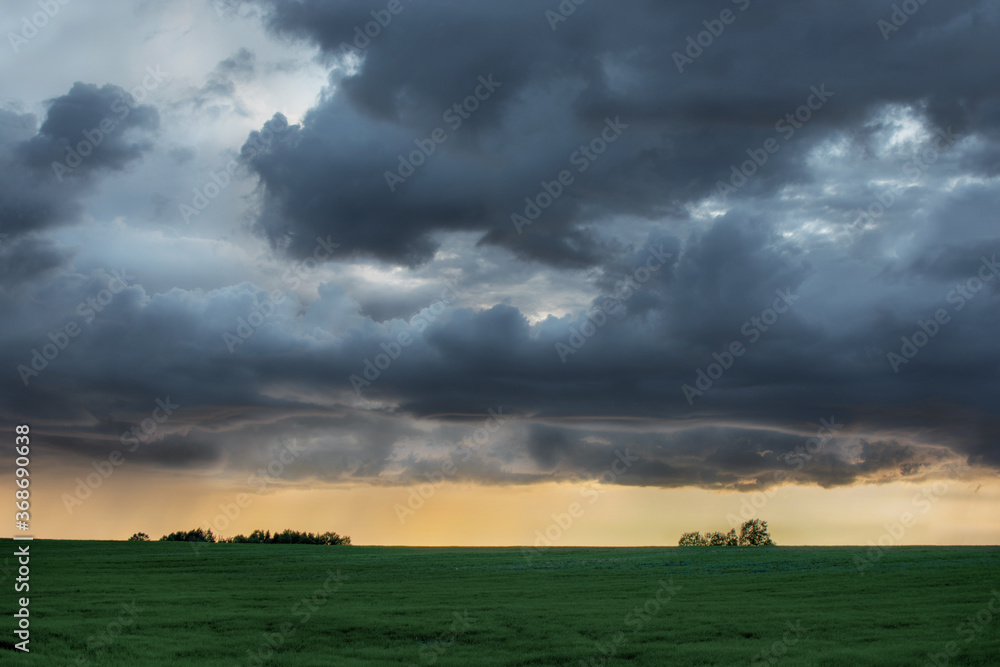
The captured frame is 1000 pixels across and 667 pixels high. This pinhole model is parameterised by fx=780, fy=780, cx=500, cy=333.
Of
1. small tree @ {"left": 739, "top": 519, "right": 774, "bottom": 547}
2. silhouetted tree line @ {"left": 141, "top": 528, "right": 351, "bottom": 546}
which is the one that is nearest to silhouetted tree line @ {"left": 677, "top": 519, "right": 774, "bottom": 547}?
small tree @ {"left": 739, "top": 519, "right": 774, "bottom": 547}

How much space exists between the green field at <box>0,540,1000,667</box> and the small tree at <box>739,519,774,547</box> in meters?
89.6

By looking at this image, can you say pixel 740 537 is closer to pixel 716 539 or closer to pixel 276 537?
pixel 716 539

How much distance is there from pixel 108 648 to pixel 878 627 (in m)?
29.5

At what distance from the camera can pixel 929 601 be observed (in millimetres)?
38594

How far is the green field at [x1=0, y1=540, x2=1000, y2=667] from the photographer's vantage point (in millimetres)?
26859

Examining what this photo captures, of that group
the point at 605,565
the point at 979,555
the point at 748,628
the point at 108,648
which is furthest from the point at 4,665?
the point at 979,555

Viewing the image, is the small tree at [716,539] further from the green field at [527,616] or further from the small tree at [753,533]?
the green field at [527,616]

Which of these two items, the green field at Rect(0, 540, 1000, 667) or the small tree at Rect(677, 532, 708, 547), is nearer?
the green field at Rect(0, 540, 1000, 667)

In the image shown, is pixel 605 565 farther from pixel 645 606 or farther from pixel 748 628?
pixel 748 628

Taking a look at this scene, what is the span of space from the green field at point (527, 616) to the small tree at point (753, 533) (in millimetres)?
89621

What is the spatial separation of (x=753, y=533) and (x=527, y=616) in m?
128

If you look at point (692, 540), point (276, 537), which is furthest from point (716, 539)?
point (276, 537)

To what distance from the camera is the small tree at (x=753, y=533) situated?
14900 centimetres

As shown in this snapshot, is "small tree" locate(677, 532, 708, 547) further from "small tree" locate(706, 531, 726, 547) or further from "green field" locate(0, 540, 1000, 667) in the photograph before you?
"green field" locate(0, 540, 1000, 667)
